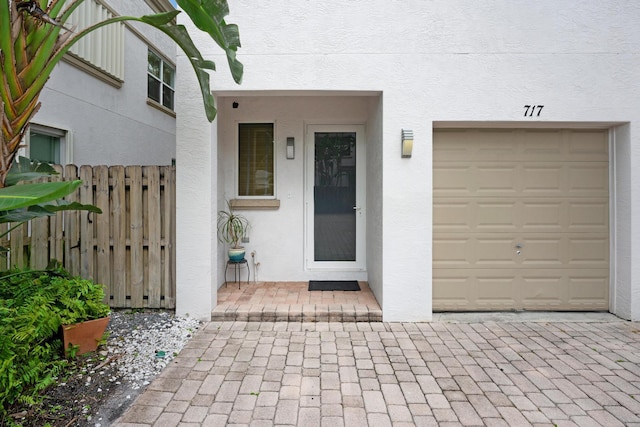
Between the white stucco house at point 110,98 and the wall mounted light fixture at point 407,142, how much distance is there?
550cm

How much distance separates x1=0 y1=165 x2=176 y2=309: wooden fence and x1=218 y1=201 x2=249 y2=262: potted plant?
110cm

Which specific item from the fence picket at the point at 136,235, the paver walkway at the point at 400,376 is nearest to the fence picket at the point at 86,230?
the fence picket at the point at 136,235

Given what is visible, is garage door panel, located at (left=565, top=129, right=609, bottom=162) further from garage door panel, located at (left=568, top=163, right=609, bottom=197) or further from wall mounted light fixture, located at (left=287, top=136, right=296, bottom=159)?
wall mounted light fixture, located at (left=287, top=136, right=296, bottom=159)

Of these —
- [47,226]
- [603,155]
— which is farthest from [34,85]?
[603,155]

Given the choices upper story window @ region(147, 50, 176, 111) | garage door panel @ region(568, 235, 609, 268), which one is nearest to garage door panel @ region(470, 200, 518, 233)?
garage door panel @ region(568, 235, 609, 268)

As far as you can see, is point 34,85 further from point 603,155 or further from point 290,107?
point 603,155

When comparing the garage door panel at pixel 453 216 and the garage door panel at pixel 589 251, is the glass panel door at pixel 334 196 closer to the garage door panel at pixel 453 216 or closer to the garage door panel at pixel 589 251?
the garage door panel at pixel 453 216

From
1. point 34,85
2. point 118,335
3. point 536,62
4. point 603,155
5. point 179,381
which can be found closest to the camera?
point 34,85

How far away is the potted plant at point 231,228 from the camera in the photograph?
554 cm

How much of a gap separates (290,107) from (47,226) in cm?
390

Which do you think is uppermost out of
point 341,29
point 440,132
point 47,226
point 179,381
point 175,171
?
point 341,29

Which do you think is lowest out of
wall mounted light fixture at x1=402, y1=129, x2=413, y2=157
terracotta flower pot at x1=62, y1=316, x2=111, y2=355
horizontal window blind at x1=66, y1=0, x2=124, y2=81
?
terracotta flower pot at x1=62, y1=316, x2=111, y2=355

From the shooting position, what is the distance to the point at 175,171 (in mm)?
4492

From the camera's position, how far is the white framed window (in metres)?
5.30
